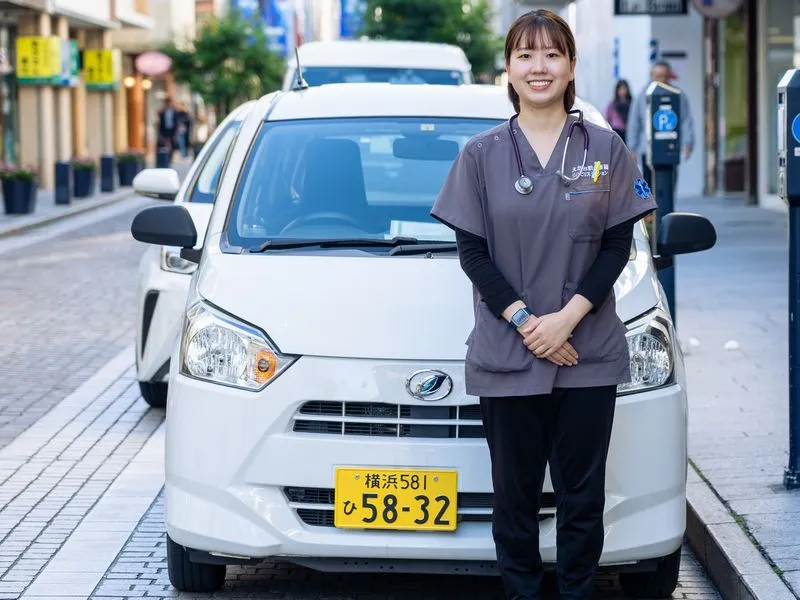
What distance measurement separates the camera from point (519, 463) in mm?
4160

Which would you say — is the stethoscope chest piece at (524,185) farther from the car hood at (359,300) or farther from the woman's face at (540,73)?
the car hood at (359,300)

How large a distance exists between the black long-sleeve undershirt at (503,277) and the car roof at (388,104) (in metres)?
1.54

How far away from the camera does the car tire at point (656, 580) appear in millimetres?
4781

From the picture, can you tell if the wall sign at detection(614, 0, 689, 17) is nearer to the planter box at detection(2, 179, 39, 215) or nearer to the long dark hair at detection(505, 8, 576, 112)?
the planter box at detection(2, 179, 39, 215)

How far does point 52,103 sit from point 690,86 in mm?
15090

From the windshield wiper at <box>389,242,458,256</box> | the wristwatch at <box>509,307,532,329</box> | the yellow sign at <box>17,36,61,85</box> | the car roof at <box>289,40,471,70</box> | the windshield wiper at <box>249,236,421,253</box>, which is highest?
the yellow sign at <box>17,36,61,85</box>

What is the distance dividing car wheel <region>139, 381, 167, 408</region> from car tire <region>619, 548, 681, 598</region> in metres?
3.60

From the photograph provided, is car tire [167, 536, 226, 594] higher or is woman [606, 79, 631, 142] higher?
woman [606, 79, 631, 142]

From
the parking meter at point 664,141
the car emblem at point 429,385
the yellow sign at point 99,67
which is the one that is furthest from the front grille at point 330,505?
the yellow sign at point 99,67

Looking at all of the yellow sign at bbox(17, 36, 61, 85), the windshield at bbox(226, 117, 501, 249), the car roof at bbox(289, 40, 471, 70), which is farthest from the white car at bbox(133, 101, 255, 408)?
the yellow sign at bbox(17, 36, 61, 85)

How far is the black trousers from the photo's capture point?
4109 mm

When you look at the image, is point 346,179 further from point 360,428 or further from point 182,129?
point 182,129

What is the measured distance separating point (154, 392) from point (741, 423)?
2978 millimetres

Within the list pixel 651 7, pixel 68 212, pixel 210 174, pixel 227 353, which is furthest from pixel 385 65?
pixel 68 212
